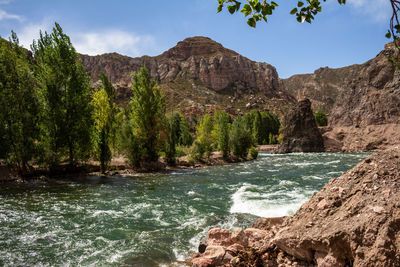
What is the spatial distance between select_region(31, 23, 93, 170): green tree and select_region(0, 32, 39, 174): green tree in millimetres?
993

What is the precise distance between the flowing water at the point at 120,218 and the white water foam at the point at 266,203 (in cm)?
4

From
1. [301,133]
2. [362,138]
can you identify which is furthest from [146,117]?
[362,138]

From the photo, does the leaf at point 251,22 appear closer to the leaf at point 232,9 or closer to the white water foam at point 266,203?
the leaf at point 232,9

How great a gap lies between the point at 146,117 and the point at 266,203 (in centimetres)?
1897

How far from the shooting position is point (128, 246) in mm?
6637

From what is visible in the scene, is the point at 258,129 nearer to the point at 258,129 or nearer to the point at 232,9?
the point at 258,129

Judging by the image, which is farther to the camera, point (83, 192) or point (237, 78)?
point (237, 78)

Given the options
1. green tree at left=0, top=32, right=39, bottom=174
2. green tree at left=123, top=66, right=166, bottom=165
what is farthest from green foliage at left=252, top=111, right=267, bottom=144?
green tree at left=0, top=32, right=39, bottom=174

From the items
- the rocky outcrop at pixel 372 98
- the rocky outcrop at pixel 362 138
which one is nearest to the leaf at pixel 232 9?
the rocky outcrop at pixel 362 138

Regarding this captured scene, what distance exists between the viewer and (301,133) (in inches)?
2250

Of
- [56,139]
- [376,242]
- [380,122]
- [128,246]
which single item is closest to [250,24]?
[376,242]

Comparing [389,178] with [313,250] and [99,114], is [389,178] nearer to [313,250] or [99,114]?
[313,250]

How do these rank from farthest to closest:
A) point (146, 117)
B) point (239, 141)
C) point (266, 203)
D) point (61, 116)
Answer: point (239, 141), point (146, 117), point (61, 116), point (266, 203)

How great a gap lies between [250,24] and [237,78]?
187 meters
